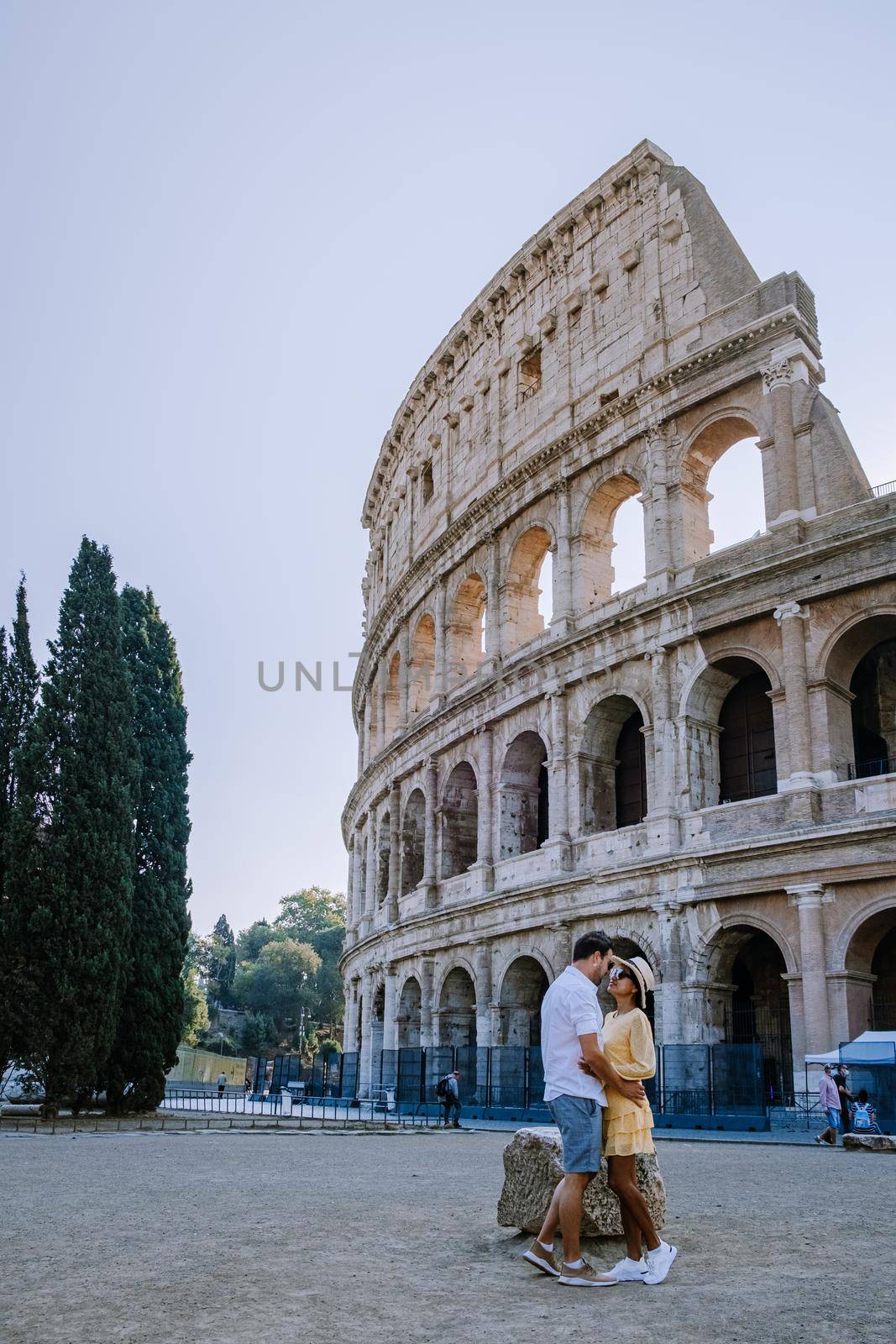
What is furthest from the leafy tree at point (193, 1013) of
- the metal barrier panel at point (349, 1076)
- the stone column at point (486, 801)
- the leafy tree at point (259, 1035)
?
the stone column at point (486, 801)

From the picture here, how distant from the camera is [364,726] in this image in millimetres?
37156

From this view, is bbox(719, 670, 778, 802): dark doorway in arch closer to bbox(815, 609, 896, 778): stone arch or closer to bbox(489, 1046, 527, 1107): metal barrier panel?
bbox(815, 609, 896, 778): stone arch

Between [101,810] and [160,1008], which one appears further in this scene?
[160,1008]

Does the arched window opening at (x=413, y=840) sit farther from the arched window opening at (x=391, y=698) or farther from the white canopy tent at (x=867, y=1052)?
the white canopy tent at (x=867, y=1052)

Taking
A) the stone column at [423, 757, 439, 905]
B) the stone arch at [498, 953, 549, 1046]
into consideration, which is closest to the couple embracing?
the stone arch at [498, 953, 549, 1046]

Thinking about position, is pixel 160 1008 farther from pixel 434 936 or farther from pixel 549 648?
pixel 549 648

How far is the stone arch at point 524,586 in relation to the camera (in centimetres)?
2522

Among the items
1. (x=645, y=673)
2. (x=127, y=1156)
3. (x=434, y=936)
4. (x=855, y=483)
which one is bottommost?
(x=127, y=1156)

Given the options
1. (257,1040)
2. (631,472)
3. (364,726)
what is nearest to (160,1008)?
(631,472)

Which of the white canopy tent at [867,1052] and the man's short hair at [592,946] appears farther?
the white canopy tent at [867,1052]

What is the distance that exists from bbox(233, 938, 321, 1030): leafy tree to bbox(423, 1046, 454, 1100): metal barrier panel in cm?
5159

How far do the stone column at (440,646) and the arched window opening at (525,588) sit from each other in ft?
9.63

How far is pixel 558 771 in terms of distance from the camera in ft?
72.5

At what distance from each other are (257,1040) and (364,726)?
1551 inches
